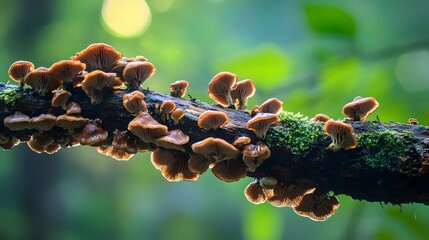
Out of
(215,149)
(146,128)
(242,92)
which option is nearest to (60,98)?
(146,128)

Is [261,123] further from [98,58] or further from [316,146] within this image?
[98,58]

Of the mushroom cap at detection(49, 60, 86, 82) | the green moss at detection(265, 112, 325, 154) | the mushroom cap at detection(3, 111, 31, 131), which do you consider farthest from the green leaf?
the mushroom cap at detection(3, 111, 31, 131)

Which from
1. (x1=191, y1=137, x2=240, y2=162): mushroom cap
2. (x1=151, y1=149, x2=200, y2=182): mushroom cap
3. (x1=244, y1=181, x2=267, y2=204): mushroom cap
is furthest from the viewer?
(x1=244, y1=181, x2=267, y2=204): mushroom cap

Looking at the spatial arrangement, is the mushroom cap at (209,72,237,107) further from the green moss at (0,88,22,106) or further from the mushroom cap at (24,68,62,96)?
the green moss at (0,88,22,106)

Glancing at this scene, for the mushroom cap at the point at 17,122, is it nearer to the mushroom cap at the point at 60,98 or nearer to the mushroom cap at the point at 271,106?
the mushroom cap at the point at 60,98

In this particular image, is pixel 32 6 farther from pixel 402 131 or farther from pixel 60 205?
pixel 402 131

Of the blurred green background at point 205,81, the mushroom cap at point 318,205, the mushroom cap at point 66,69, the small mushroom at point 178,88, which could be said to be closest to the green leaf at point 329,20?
the blurred green background at point 205,81

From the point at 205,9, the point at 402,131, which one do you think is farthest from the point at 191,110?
the point at 205,9
